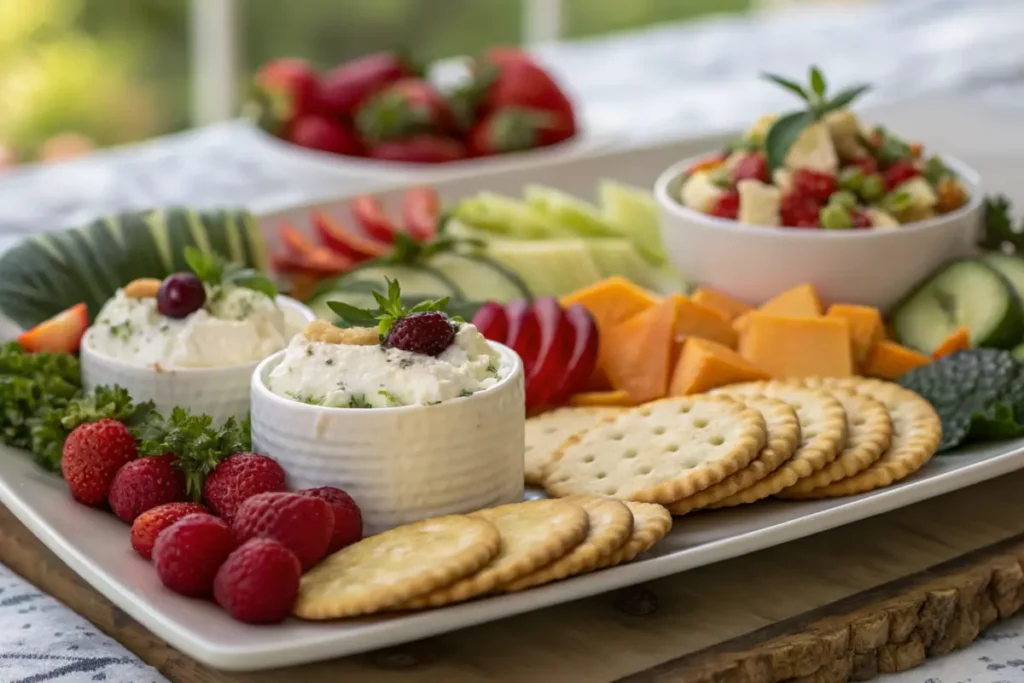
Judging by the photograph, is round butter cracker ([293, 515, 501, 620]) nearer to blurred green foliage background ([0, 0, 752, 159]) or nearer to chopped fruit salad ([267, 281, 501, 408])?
chopped fruit salad ([267, 281, 501, 408])

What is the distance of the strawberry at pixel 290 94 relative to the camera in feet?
12.2

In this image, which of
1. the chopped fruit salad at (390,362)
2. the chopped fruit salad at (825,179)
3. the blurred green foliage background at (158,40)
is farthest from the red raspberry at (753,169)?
the blurred green foliage background at (158,40)

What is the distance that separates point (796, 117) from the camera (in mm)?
2584

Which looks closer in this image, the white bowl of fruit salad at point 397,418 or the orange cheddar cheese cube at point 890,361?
the white bowl of fruit salad at point 397,418

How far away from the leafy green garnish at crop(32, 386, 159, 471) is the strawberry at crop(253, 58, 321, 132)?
182 centimetres

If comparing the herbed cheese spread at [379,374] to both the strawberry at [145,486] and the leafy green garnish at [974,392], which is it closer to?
the strawberry at [145,486]

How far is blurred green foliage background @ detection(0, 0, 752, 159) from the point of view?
8.33m

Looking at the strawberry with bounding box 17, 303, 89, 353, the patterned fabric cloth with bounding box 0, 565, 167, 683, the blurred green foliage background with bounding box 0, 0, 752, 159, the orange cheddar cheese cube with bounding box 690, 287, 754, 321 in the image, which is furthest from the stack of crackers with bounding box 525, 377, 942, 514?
the blurred green foliage background with bounding box 0, 0, 752, 159

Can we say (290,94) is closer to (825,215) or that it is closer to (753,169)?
(753,169)

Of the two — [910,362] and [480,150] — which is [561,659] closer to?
[910,362]

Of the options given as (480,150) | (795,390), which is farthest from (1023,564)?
(480,150)

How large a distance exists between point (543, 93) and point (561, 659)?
234cm

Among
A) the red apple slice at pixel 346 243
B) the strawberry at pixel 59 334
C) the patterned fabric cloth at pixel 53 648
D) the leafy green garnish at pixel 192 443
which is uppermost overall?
the leafy green garnish at pixel 192 443

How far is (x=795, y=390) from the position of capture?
215 cm
